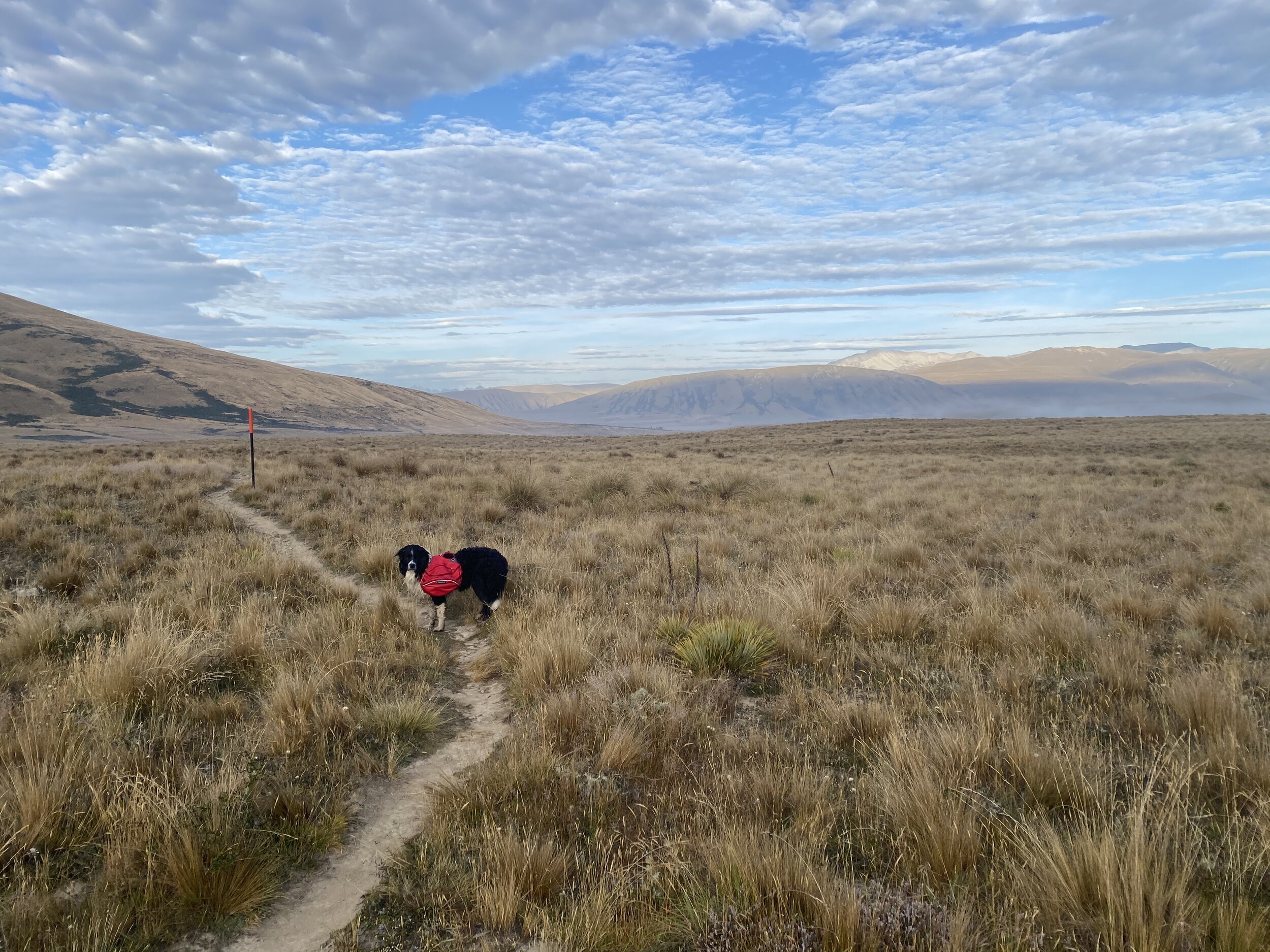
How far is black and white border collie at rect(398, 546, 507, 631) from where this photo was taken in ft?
21.1

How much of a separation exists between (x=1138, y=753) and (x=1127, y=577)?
4.09 metres

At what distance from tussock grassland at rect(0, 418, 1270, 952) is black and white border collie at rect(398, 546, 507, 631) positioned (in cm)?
26

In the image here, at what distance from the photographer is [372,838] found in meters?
2.99

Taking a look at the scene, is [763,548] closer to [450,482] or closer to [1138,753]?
[1138,753]

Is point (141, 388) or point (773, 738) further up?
point (141, 388)

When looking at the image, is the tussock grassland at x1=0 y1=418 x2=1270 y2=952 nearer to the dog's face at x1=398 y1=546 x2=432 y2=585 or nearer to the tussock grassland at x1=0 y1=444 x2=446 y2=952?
the tussock grassland at x1=0 y1=444 x2=446 y2=952

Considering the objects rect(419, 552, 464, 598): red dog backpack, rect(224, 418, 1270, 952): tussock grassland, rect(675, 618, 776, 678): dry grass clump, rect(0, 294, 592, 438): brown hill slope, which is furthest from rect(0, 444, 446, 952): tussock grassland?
rect(0, 294, 592, 438): brown hill slope

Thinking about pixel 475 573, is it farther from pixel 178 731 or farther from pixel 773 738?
pixel 773 738

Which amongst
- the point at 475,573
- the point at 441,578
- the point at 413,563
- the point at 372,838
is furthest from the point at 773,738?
the point at 413,563

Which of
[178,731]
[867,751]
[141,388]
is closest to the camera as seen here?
[867,751]

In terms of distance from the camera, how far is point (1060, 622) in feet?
16.6

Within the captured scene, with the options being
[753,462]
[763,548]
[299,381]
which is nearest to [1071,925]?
[763,548]

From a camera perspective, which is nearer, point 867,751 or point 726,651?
point 867,751

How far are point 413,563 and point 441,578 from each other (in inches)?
32.9
